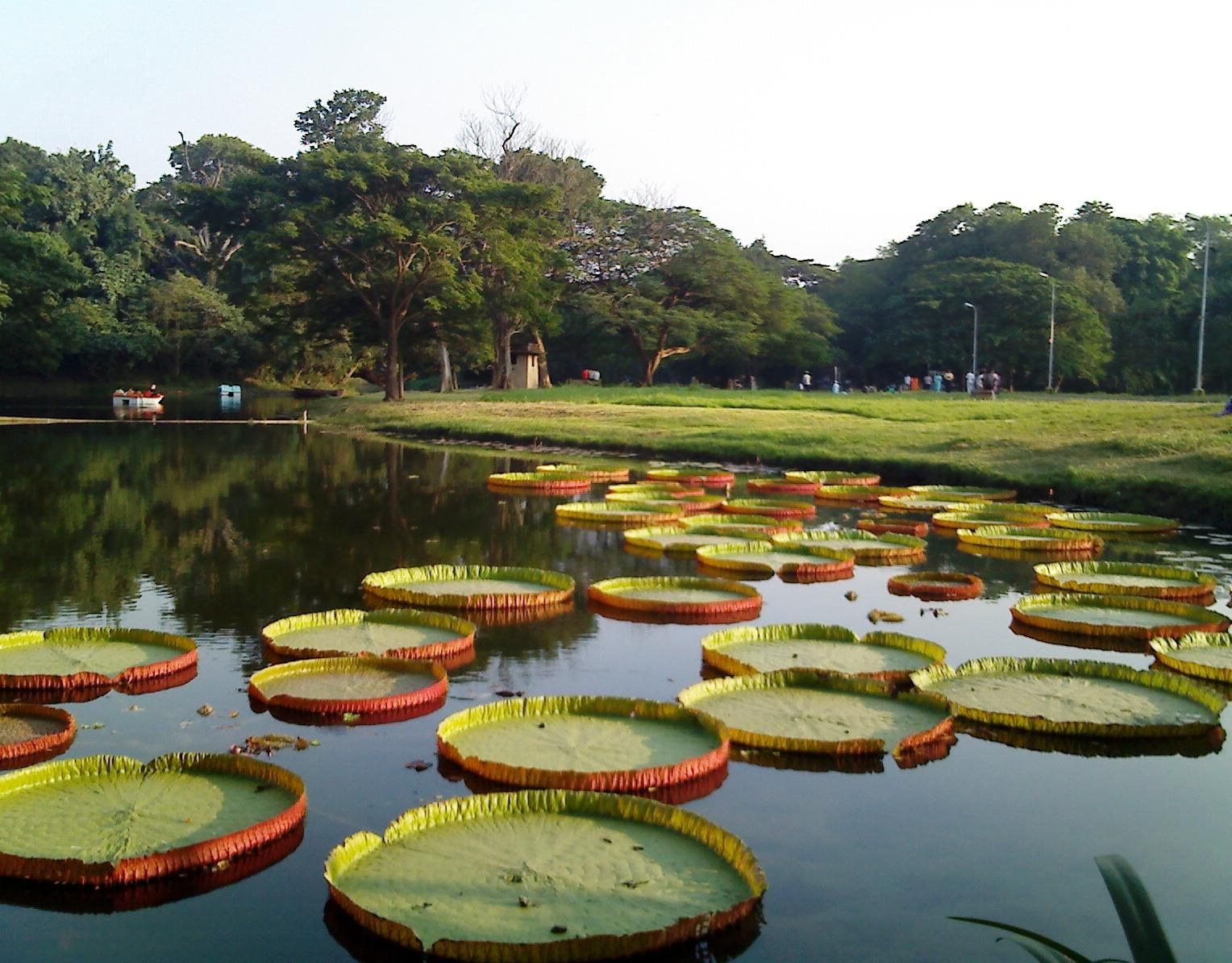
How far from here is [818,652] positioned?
8.11 m

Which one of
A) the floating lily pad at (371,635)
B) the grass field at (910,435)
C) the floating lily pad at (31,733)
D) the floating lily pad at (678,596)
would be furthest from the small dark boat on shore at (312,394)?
the floating lily pad at (31,733)

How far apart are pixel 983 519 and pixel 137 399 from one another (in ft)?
125

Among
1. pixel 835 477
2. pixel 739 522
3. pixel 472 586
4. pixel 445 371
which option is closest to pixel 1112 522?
pixel 739 522

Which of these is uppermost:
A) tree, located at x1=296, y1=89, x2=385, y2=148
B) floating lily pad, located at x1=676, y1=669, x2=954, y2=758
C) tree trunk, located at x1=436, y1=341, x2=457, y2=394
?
tree, located at x1=296, y1=89, x2=385, y2=148

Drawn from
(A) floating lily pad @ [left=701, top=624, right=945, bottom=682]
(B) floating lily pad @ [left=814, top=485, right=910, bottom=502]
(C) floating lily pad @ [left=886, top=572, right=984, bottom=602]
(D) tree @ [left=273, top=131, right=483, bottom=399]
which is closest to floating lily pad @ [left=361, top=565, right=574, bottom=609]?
(A) floating lily pad @ [left=701, top=624, right=945, bottom=682]

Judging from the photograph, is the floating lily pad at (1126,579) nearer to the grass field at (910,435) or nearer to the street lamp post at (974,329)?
the grass field at (910,435)

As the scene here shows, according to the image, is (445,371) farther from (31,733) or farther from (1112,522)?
(31,733)

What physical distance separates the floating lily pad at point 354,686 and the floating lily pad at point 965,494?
11.3 m

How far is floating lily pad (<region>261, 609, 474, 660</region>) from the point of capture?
7887 mm

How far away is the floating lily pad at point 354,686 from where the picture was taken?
680 cm

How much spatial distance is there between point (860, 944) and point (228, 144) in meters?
82.6

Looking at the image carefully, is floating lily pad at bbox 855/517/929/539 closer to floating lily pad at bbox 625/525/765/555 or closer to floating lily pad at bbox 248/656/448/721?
floating lily pad at bbox 625/525/765/555

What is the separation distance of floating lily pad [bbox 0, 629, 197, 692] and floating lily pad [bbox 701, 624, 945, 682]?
3.38m

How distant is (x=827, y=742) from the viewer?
20.4ft
